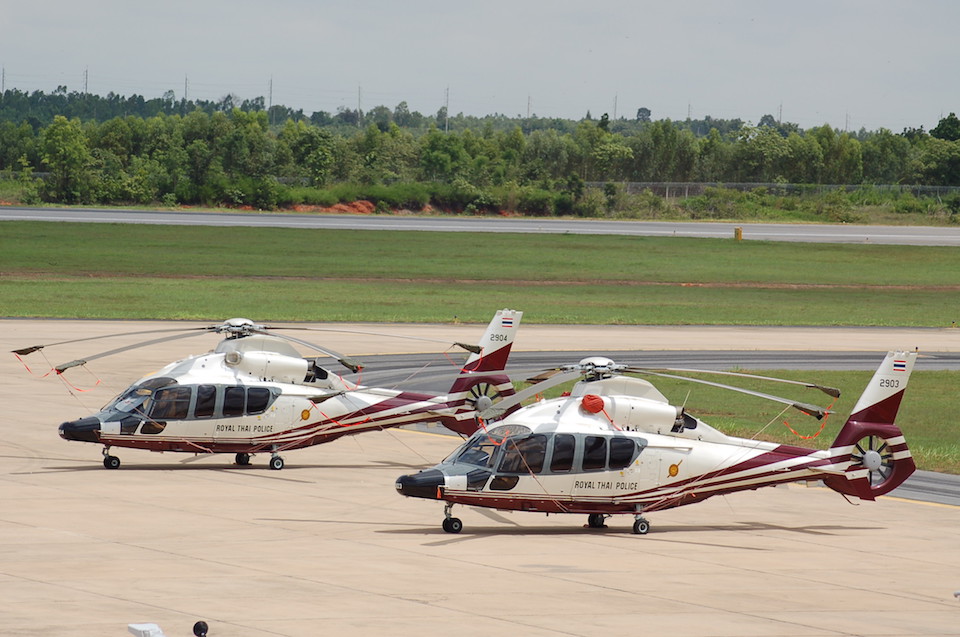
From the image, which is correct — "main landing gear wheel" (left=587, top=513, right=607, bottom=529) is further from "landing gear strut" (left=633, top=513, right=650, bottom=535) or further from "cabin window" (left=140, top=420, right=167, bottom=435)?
"cabin window" (left=140, top=420, right=167, bottom=435)

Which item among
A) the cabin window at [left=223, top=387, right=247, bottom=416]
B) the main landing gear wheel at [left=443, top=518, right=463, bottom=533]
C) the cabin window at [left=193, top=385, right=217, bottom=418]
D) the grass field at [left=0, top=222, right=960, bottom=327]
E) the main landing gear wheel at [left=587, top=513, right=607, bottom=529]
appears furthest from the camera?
the grass field at [left=0, top=222, right=960, bottom=327]

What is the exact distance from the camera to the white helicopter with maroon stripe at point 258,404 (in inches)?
1242

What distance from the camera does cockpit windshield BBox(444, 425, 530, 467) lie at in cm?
2575

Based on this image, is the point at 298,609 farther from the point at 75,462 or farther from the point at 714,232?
the point at 714,232

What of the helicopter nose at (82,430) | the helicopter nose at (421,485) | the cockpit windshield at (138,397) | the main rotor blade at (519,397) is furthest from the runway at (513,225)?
the main rotor blade at (519,397)

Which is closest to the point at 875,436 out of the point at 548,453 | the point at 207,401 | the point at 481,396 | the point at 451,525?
the point at 548,453

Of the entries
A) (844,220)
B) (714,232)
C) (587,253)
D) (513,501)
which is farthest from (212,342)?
(844,220)

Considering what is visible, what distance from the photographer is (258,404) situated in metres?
32.2

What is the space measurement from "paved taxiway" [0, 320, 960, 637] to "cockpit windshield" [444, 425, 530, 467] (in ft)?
4.97

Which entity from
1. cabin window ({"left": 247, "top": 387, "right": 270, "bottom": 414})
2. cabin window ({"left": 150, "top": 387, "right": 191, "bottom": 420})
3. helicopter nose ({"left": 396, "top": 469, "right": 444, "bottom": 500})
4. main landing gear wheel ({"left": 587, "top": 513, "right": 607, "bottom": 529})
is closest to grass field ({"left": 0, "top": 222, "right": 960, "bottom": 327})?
cabin window ({"left": 247, "top": 387, "right": 270, "bottom": 414})

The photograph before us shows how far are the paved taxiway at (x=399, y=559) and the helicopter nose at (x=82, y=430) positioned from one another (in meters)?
0.90

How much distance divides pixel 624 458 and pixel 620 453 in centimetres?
14

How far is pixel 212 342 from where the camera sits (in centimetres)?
5853

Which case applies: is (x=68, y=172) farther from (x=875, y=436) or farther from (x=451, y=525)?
(x=875, y=436)
